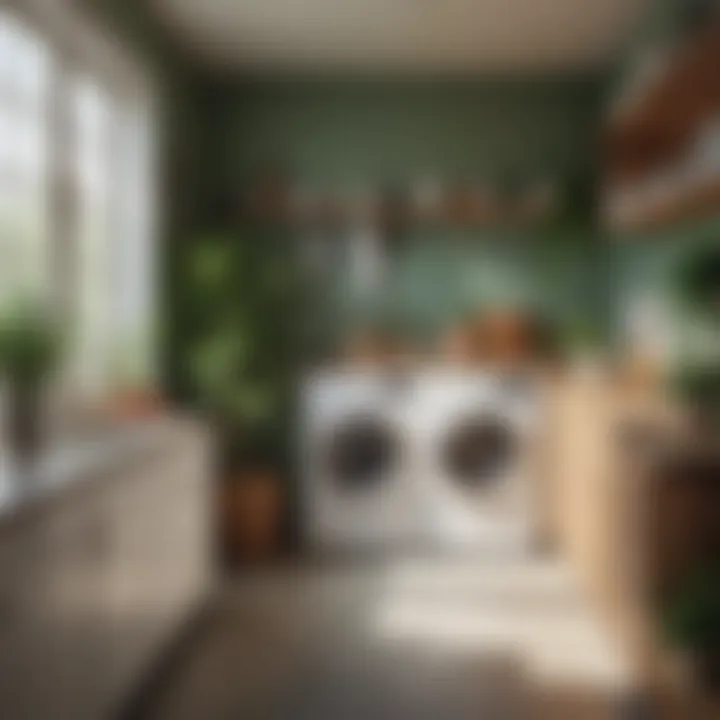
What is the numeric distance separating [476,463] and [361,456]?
538mm

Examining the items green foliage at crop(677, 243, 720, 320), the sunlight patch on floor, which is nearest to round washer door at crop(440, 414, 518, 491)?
the sunlight patch on floor

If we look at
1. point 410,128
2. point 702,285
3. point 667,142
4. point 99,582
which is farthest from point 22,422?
point 410,128

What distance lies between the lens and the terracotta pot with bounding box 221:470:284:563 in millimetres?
5660

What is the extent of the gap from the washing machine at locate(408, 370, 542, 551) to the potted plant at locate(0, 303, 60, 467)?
Result: 275cm

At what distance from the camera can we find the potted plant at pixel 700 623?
300cm

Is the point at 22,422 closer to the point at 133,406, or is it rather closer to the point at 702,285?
the point at 133,406

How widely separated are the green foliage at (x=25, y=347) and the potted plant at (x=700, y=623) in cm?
172

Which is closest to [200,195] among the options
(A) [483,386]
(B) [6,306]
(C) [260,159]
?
(C) [260,159]

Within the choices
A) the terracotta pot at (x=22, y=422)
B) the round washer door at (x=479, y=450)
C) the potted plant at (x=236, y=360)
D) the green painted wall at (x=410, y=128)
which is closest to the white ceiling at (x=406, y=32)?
the green painted wall at (x=410, y=128)

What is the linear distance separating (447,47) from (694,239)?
1.55 metres

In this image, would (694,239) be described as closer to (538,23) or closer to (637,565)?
(538,23)

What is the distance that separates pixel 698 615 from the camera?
2.99m

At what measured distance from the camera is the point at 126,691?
3.28 metres

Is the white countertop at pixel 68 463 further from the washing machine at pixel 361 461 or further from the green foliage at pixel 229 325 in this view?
the washing machine at pixel 361 461
